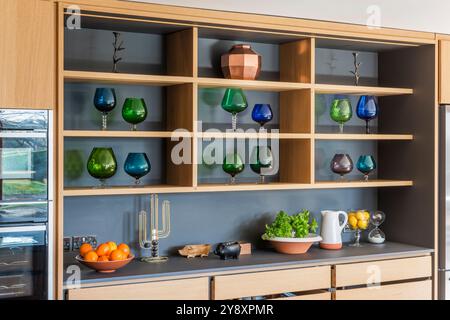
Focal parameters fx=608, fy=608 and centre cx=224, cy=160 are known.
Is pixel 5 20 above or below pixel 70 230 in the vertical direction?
above

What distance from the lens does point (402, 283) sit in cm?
354

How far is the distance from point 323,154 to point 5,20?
6.90 feet

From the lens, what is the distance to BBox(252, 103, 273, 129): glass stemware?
3.45m

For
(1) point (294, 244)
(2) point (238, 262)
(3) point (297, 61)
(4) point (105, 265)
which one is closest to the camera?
(4) point (105, 265)

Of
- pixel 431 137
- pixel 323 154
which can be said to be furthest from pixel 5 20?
pixel 431 137

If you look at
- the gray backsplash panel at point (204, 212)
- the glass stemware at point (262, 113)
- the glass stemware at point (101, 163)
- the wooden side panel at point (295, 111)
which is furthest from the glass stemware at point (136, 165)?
the wooden side panel at point (295, 111)

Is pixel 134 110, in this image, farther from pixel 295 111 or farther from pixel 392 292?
pixel 392 292

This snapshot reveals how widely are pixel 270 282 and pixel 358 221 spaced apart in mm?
892

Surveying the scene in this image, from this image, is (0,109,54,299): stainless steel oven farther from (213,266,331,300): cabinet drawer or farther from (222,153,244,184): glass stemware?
(222,153,244,184): glass stemware

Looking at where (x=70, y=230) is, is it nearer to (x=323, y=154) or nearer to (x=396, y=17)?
(x=323, y=154)

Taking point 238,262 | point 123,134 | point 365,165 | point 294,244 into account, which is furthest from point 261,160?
point 123,134

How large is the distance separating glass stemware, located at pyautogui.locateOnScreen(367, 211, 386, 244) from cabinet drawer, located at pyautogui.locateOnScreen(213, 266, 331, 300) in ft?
2.12

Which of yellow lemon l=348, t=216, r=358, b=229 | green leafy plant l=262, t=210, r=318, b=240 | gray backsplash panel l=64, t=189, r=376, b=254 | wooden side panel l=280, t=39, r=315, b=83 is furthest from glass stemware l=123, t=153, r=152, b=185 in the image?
yellow lemon l=348, t=216, r=358, b=229

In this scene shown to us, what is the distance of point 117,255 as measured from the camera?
289 centimetres
